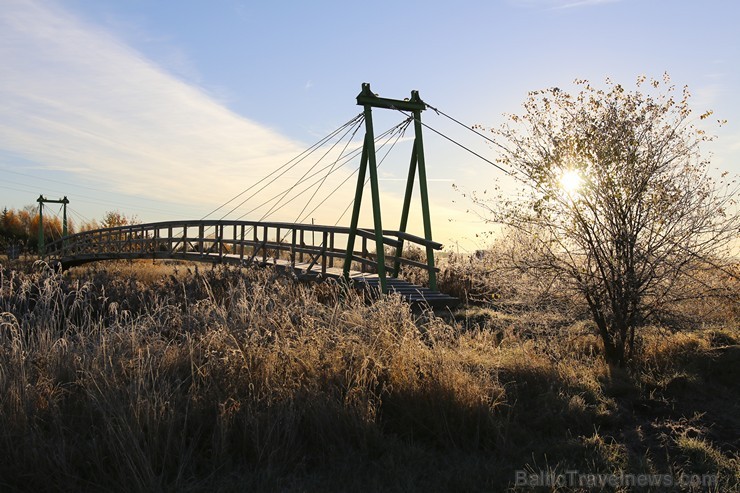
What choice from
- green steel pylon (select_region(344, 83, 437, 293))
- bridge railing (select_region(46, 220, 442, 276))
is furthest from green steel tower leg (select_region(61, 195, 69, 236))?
green steel pylon (select_region(344, 83, 437, 293))

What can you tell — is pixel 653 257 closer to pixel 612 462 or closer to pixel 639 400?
pixel 639 400

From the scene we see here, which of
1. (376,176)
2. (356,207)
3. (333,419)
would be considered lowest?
(333,419)

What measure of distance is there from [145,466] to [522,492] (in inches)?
106

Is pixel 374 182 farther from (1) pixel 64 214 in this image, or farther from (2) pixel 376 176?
(1) pixel 64 214

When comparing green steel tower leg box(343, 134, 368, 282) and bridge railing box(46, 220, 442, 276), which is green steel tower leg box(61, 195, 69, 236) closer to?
bridge railing box(46, 220, 442, 276)

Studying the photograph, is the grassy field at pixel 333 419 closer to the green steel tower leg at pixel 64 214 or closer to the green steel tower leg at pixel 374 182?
the green steel tower leg at pixel 374 182

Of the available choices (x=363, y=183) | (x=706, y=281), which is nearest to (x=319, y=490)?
(x=706, y=281)

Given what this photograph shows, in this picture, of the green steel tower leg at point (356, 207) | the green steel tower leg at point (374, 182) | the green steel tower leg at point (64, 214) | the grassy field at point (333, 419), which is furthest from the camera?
the green steel tower leg at point (64, 214)

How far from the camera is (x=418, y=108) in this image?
46.1ft

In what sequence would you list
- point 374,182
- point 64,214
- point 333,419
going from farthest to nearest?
point 64,214 → point 374,182 → point 333,419

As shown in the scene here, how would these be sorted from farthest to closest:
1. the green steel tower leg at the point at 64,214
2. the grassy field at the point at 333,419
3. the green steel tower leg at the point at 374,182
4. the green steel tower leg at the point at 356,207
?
the green steel tower leg at the point at 64,214 < the green steel tower leg at the point at 356,207 < the green steel tower leg at the point at 374,182 < the grassy field at the point at 333,419

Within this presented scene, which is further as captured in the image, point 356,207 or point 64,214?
point 64,214

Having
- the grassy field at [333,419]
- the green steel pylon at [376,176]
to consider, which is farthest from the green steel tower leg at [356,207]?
the grassy field at [333,419]

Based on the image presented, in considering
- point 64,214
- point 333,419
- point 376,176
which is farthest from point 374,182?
point 64,214
